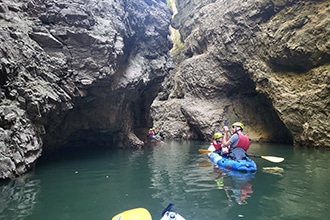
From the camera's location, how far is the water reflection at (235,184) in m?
5.71

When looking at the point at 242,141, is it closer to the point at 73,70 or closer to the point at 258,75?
the point at 73,70

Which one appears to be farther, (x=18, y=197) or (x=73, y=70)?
(x=73, y=70)

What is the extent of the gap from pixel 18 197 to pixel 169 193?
9.78ft

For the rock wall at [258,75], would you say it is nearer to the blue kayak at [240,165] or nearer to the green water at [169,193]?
the green water at [169,193]

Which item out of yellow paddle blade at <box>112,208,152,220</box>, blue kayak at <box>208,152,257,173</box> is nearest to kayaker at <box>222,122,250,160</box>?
blue kayak at <box>208,152,257,173</box>

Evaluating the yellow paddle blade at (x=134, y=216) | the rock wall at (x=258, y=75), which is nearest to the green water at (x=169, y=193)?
the yellow paddle blade at (x=134, y=216)

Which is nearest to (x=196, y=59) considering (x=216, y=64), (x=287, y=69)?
(x=216, y=64)

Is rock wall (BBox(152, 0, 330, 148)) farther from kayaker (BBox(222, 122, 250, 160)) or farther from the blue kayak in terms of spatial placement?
the blue kayak

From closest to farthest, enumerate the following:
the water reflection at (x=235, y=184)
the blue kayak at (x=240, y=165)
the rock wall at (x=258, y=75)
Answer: the water reflection at (x=235, y=184) < the blue kayak at (x=240, y=165) < the rock wall at (x=258, y=75)

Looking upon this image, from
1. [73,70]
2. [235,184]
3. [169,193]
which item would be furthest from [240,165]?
[73,70]

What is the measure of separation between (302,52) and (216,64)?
8905 millimetres

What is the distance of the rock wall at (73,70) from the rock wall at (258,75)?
6417 mm

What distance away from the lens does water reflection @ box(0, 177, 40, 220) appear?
4684 mm

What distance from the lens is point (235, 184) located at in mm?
6953
